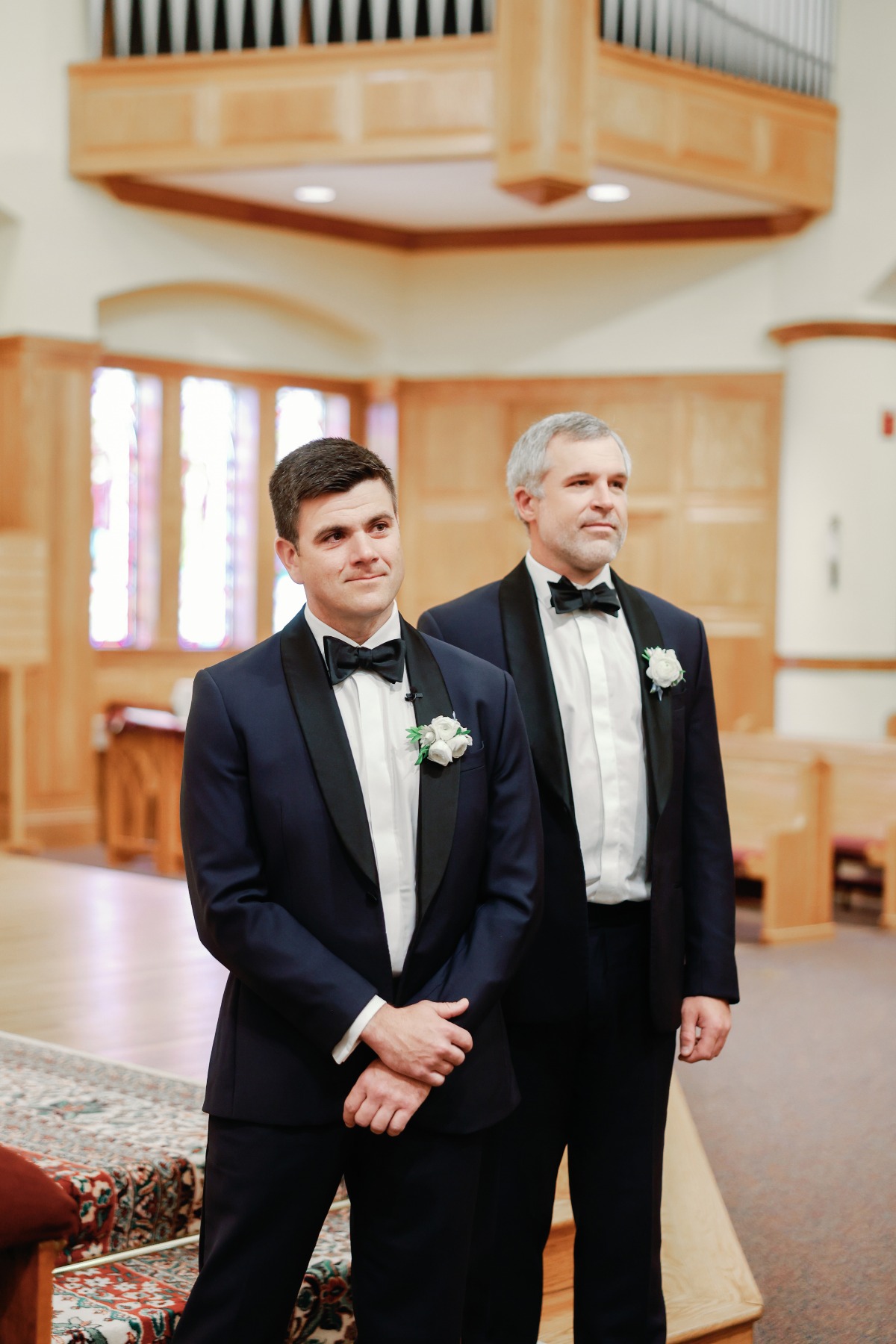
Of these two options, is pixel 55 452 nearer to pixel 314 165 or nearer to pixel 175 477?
pixel 175 477

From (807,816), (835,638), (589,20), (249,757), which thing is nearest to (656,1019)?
(249,757)

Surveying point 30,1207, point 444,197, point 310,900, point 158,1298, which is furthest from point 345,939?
point 444,197

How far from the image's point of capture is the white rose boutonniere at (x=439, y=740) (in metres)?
1.92

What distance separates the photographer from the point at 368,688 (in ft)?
A: 6.49

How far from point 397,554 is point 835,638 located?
765 cm

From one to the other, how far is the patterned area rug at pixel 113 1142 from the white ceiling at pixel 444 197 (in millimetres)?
5835

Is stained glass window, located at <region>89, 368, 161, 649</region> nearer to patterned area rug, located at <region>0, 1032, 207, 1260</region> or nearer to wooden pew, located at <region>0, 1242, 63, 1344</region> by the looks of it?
patterned area rug, located at <region>0, 1032, 207, 1260</region>

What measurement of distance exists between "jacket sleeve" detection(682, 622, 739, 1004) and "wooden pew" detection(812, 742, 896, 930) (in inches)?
185

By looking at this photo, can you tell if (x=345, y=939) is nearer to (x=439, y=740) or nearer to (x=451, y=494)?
(x=439, y=740)

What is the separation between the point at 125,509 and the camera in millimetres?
9344

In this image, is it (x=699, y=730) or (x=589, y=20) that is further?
(x=589, y=20)

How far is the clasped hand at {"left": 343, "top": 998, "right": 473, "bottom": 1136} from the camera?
1832mm

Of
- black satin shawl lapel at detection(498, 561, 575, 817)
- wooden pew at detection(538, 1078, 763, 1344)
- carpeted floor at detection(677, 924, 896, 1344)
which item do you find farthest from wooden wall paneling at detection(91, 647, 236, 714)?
black satin shawl lapel at detection(498, 561, 575, 817)

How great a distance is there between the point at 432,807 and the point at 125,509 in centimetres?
776
